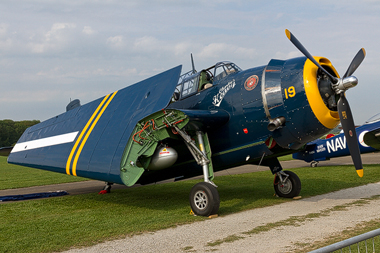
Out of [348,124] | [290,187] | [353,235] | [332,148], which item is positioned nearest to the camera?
[353,235]

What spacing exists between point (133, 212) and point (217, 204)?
261 centimetres

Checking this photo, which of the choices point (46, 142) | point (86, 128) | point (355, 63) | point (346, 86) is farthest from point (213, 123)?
point (46, 142)

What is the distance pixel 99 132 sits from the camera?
1048 centimetres

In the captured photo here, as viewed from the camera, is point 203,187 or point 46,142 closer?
point 203,187

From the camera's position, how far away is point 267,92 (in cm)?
801

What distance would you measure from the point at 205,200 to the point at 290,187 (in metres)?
3.52

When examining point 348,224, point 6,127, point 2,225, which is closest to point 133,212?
point 2,225

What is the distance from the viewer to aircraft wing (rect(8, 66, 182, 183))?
9211mm

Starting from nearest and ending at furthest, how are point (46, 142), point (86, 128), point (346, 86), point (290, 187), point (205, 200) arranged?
point (346, 86)
point (205, 200)
point (290, 187)
point (86, 128)
point (46, 142)

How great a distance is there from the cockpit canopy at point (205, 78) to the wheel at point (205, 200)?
120 inches

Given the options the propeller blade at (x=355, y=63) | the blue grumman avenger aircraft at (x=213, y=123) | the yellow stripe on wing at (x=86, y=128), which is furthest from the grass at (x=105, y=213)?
the propeller blade at (x=355, y=63)

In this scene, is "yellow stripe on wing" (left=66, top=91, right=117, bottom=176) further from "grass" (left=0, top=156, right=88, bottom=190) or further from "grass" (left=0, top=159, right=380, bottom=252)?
"grass" (left=0, top=156, right=88, bottom=190)

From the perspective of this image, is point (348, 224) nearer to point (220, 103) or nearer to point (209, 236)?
point (209, 236)

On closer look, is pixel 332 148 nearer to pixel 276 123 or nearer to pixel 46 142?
Result: pixel 276 123
